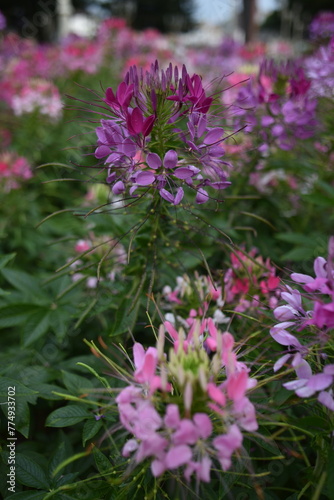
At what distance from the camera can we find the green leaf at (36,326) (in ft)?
3.74

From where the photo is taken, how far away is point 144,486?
2.27ft

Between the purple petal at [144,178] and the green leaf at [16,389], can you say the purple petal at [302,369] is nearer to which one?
the purple petal at [144,178]

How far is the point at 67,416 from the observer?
86 centimetres

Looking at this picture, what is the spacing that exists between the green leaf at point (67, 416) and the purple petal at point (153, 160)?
0.56m

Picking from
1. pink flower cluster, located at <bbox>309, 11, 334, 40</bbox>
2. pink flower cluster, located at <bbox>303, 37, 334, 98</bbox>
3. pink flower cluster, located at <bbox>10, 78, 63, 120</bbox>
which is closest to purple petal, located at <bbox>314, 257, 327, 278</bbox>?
pink flower cluster, located at <bbox>303, 37, 334, 98</bbox>

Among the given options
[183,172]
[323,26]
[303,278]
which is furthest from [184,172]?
[323,26]

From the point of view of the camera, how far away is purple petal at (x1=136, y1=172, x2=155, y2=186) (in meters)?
0.79

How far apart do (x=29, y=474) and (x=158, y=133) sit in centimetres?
78

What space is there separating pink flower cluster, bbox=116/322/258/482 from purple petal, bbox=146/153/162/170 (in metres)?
0.34

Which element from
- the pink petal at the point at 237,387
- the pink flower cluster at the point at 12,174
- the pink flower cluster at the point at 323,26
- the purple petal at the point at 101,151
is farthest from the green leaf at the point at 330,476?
the pink flower cluster at the point at 323,26

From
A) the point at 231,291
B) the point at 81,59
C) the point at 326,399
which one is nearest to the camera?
the point at 326,399

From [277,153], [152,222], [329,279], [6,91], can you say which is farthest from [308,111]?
[6,91]

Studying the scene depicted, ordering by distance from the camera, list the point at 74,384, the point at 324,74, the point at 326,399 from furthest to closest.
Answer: the point at 324,74 < the point at 74,384 < the point at 326,399

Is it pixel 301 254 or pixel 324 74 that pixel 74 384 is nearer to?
pixel 301 254
